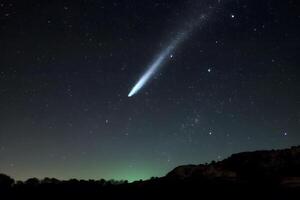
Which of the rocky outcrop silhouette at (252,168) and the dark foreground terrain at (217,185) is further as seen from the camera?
the rocky outcrop silhouette at (252,168)

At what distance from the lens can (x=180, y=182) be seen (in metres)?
50.8

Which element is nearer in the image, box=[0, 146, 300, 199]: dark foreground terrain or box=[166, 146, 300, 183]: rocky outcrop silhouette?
box=[0, 146, 300, 199]: dark foreground terrain

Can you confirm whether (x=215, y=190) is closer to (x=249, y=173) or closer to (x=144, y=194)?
(x=144, y=194)

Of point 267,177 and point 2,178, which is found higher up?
point 2,178

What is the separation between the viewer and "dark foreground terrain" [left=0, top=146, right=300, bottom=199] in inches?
1695

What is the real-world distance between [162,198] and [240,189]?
8793 millimetres

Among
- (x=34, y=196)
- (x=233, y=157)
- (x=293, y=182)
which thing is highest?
(x=233, y=157)

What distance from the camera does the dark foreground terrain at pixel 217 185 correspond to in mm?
43062

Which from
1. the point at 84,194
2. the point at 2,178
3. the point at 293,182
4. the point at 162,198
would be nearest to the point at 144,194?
→ the point at 162,198

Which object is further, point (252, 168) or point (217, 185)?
point (252, 168)

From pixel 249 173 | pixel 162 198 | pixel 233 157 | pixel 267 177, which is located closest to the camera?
pixel 162 198

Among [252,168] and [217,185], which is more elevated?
[252,168]

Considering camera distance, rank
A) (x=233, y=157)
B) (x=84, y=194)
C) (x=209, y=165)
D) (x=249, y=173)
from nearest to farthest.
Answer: (x=84, y=194) → (x=249, y=173) → (x=209, y=165) → (x=233, y=157)

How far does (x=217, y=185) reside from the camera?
4703 cm
